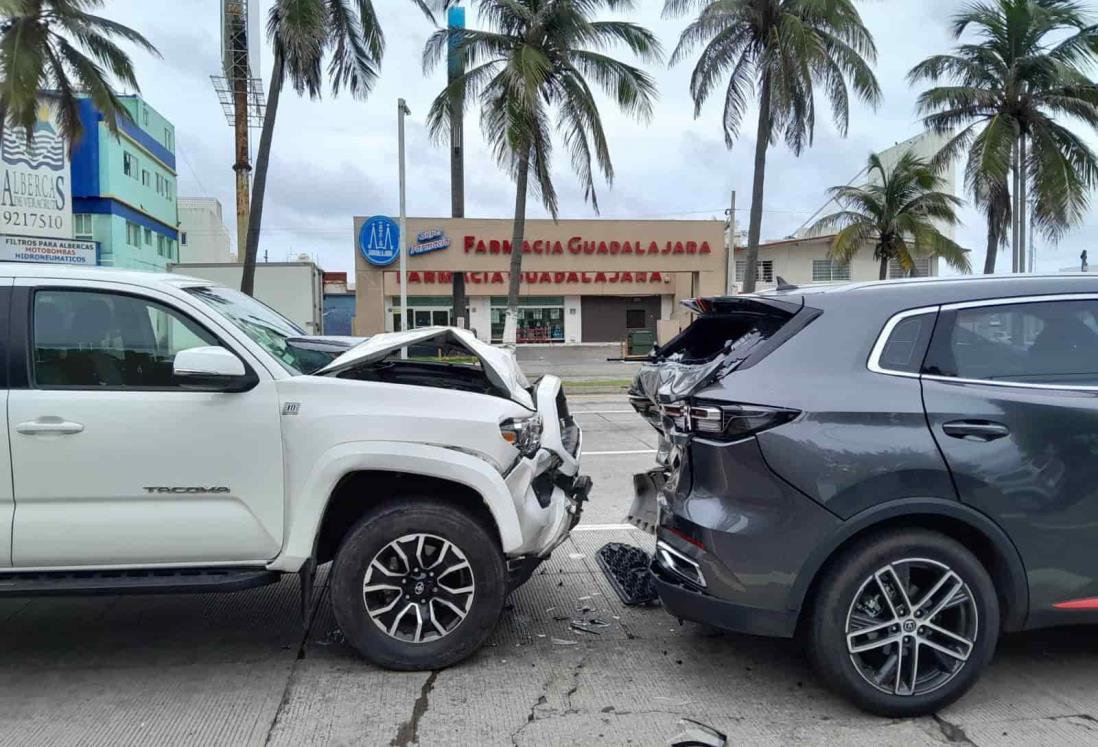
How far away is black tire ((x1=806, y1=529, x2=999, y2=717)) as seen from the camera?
11.1 ft

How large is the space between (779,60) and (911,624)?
2019 cm

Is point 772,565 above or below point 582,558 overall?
above

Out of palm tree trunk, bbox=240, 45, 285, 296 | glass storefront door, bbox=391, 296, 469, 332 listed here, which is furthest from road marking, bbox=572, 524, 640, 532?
glass storefront door, bbox=391, 296, 469, 332

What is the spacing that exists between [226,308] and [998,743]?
4026mm

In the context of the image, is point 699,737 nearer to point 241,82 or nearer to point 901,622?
point 901,622

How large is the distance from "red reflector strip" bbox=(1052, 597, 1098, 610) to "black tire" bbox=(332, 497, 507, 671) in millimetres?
2405

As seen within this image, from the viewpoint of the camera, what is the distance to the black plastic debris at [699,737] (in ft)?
10.8

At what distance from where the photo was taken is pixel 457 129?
2130 cm

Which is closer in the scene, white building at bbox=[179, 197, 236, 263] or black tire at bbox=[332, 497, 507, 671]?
black tire at bbox=[332, 497, 507, 671]

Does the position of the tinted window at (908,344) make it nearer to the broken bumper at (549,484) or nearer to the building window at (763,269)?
the broken bumper at (549,484)

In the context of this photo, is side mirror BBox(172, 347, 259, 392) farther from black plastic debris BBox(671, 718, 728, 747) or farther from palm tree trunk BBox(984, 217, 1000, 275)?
palm tree trunk BBox(984, 217, 1000, 275)

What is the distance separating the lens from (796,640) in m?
4.07

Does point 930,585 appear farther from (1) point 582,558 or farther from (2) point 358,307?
(2) point 358,307

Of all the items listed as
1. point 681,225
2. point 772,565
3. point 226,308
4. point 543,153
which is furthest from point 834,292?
point 681,225
